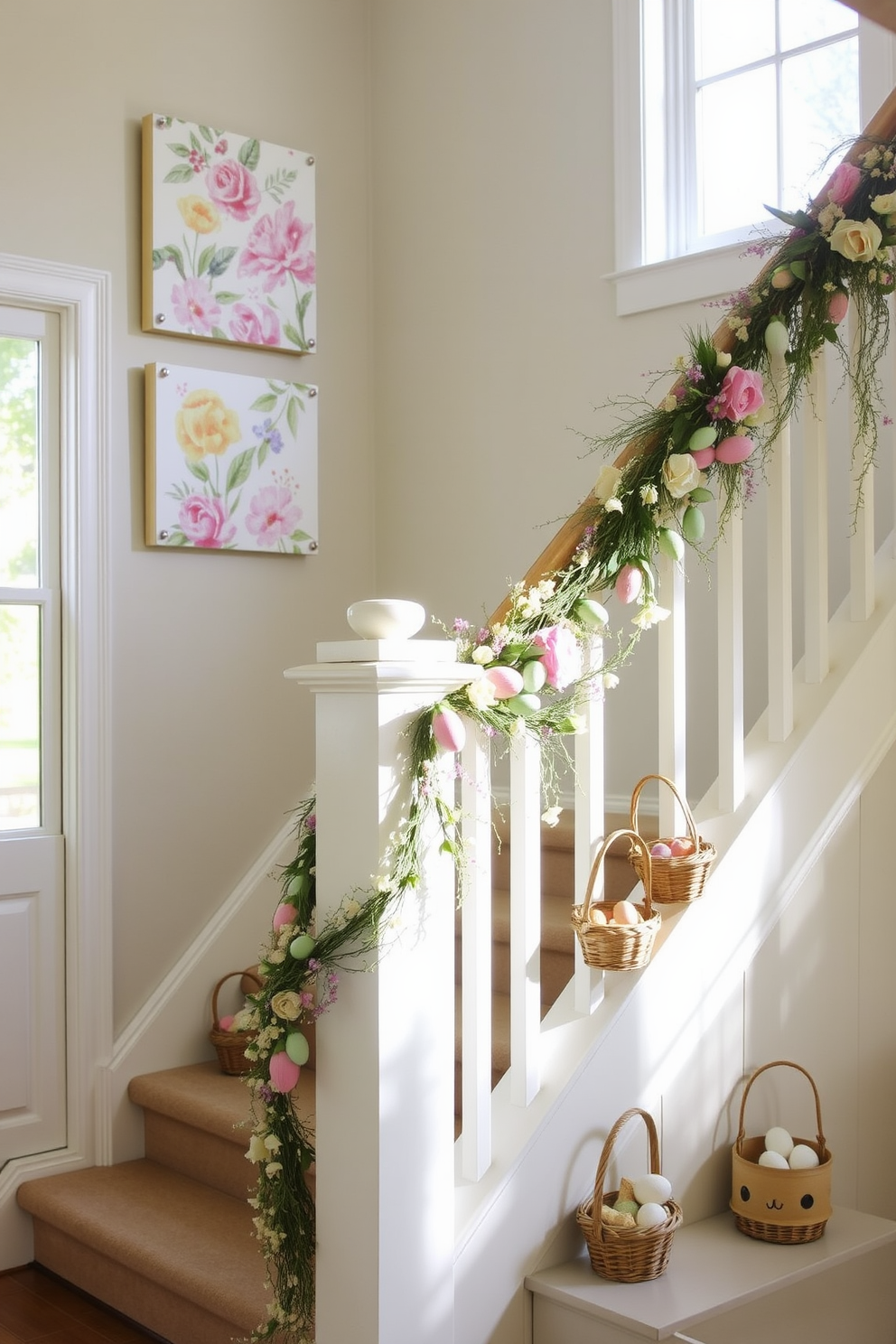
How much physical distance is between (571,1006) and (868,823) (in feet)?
2.32

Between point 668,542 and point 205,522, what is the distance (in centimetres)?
163

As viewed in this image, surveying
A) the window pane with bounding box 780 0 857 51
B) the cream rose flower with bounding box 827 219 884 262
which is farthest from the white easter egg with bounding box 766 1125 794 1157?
the window pane with bounding box 780 0 857 51

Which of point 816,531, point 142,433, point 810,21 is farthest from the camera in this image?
point 142,433

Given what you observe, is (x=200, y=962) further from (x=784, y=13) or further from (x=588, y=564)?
(x=784, y=13)

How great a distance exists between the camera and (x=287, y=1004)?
6.27 ft

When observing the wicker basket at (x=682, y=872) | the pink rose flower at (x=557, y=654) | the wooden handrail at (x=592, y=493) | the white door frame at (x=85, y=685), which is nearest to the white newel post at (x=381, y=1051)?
the pink rose flower at (x=557, y=654)

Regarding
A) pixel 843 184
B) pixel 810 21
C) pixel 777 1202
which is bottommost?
pixel 777 1202

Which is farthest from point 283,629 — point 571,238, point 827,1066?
point 827,1066

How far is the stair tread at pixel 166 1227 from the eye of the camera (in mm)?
2461

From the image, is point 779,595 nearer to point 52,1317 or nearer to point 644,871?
point 644,871

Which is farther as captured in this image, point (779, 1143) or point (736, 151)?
point (736, 151)

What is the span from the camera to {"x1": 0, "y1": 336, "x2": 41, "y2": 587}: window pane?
127 inches

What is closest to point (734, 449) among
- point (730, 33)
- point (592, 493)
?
point (592, 493)

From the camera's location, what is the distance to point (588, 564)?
84.0 inches
